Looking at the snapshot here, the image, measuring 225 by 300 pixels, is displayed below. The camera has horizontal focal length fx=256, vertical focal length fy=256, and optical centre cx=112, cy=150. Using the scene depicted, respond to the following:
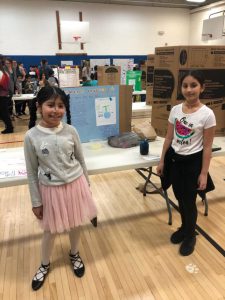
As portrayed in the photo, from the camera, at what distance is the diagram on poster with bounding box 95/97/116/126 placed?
7.04 feet

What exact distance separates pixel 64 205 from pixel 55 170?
22 cm

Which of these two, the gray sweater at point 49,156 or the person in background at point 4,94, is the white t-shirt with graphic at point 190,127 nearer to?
the gray sweater at point 49,156

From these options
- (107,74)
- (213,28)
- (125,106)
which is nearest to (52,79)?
(107,74)

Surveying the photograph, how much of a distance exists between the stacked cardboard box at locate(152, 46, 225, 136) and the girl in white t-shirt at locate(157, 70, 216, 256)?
485 mm

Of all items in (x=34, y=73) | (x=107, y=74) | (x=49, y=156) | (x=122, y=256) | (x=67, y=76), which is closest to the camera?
(x=49, y=156)

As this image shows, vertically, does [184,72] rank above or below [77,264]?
above

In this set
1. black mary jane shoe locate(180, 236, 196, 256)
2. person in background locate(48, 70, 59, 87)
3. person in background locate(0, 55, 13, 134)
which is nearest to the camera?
black mary jane shoe locate(180, 236, 196, 256)

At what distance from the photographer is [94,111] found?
2145 millimetres

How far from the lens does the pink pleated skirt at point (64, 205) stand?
4.63 ft

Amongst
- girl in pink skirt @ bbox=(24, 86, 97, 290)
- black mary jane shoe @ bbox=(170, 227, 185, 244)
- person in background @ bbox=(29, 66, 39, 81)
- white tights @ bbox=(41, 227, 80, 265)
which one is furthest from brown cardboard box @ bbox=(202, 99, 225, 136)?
person in background @ bbox=(29, 66, 39, 81)

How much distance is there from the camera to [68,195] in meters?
1.43

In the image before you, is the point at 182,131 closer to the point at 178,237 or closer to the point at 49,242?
the point at 178,237

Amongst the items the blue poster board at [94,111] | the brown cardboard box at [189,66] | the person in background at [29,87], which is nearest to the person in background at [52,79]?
the person in background at [29,87]

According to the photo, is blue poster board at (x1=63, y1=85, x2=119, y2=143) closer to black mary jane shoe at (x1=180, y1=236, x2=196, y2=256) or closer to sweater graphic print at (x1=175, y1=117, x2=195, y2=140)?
sweater graphic print at (x1=175, y1=117, x2=195, y2=140)
